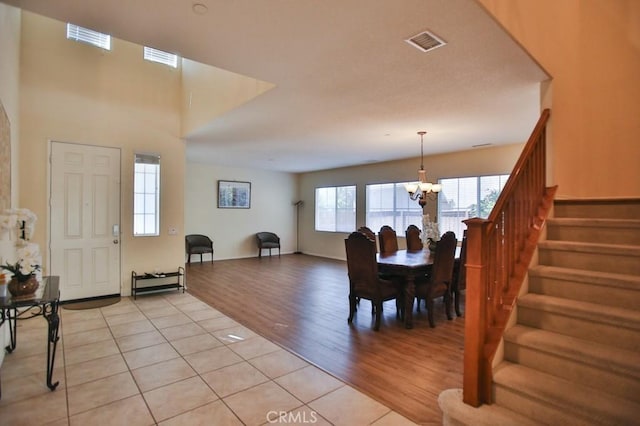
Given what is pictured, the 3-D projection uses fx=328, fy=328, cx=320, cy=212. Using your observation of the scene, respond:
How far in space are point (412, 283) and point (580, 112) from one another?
2.55 metres

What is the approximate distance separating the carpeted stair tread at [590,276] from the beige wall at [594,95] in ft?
3.80

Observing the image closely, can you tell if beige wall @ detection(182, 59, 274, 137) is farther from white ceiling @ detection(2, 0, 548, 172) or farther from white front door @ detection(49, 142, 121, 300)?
white front door @ detection(49, 142, 121, 300)

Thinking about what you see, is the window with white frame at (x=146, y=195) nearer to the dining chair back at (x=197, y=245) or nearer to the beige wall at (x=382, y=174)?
the dining chair back at (x=197, y=245)

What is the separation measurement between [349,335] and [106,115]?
186 inches

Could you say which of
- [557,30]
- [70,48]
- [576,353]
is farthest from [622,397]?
[70,48]

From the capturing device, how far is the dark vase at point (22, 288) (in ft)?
7.52

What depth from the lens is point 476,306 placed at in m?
2.00

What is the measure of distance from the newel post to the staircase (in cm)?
10

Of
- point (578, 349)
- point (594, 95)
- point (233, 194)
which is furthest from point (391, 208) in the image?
point (578, 349)

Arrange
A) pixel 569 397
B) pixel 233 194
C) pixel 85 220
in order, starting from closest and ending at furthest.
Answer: pixel 569 397, pixel 85 220, pixel 233 194

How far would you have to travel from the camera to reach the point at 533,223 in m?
2.84

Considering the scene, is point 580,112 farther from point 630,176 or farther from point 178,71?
point 178,71

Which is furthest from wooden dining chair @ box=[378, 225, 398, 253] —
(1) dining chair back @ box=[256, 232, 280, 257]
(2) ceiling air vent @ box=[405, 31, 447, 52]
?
(1) dining chair back @ box=[256, 232, 280, 257]

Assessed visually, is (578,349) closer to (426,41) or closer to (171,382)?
(426,41)
